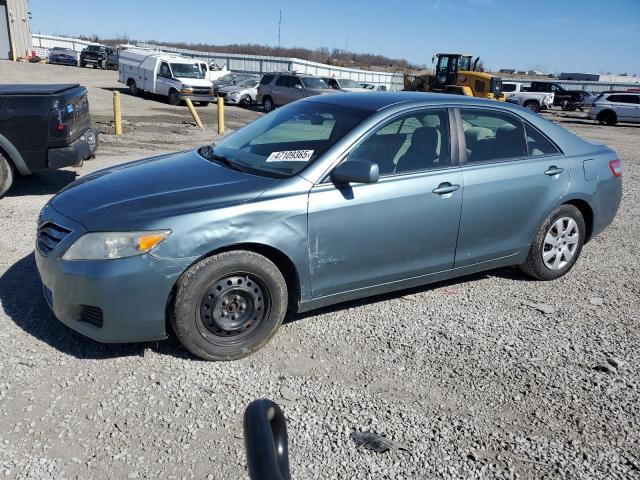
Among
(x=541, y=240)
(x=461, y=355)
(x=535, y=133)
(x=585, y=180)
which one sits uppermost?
(x=535, y=133)

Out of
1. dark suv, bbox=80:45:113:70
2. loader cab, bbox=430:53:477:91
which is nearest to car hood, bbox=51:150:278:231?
loader cab, bbox=430:53:477:91

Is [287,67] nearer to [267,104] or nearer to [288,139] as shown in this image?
[267,104]

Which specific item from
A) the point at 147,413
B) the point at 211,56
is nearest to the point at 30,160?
the point at 147,413

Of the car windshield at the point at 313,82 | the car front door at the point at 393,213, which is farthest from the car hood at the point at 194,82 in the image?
the car front door at the point at 393,213

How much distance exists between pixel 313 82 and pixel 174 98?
5.99 metres

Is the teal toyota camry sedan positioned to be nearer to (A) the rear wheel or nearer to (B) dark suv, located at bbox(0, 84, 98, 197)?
(B) dark suv, located at bbox(0, 84, 98, 197)

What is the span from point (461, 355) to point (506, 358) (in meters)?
0.30

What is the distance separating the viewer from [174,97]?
969 inches

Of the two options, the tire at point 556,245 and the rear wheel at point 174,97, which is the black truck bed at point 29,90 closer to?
the tire at point 556,245

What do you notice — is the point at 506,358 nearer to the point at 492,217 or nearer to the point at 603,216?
the point at 492,217

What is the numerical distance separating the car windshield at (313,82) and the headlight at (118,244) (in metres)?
21.9

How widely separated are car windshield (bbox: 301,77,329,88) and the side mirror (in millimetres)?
21316

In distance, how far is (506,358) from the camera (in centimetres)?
385

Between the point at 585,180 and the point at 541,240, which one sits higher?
the point at 585,180
